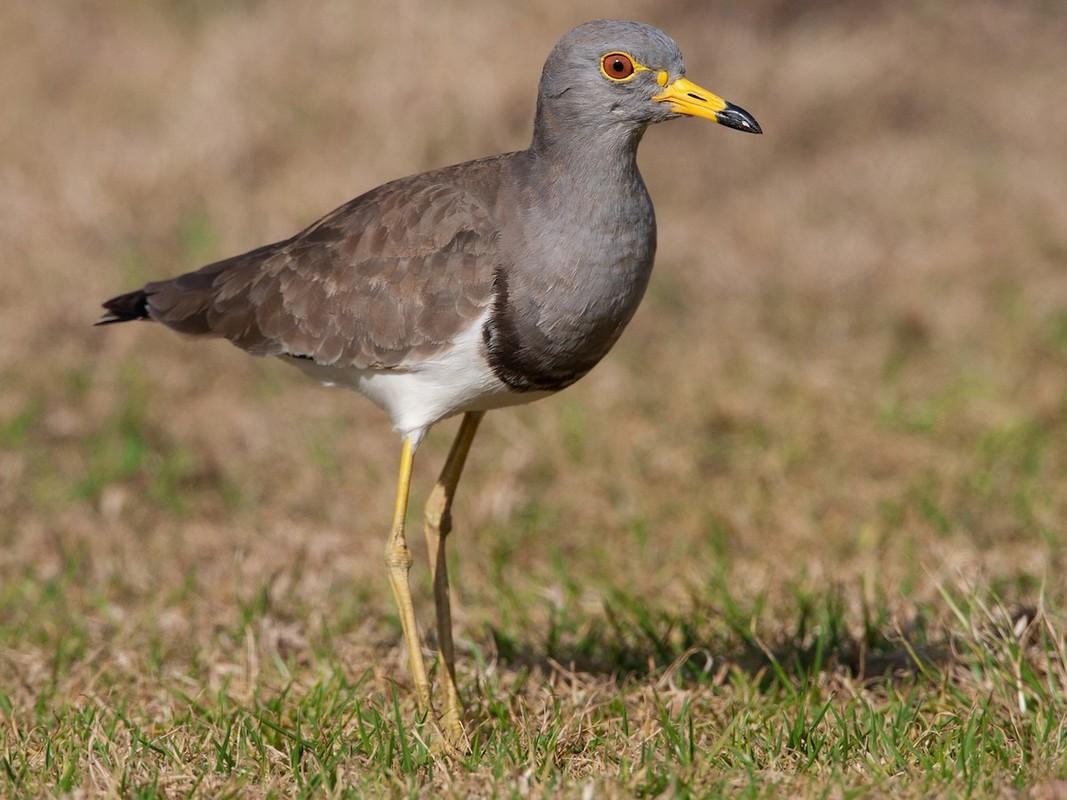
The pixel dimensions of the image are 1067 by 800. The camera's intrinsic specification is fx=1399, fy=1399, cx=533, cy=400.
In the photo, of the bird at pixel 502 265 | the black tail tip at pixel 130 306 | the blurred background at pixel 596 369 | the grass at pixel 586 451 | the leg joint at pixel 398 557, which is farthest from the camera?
the blurred background at pixel 596 369

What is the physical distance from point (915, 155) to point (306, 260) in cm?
786

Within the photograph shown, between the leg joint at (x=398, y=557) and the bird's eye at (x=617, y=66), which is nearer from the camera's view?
the bird's eye at (x=617, y=66)

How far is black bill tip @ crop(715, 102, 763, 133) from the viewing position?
4648 millimetres

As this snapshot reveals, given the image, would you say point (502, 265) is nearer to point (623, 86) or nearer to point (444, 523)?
point (623, 86)

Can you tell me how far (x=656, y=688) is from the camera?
4914 millimetres

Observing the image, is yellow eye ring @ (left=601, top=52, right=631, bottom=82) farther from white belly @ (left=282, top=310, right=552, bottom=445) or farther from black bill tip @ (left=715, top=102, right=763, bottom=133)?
white belly @ (left=282, top=310, right=552, bottom=445)

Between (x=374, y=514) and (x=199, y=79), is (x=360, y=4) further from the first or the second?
(x=374, y=514)

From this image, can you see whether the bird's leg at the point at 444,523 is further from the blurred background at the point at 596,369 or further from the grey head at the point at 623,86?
the grey head at the point at 623,86

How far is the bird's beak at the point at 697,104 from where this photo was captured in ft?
15.3

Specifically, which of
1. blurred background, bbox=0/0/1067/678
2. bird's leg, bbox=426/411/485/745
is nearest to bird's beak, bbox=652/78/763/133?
bird's leg, bbox=426/411/485/745

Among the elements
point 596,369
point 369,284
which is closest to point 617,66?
point 369,284

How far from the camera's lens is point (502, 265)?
185 inches

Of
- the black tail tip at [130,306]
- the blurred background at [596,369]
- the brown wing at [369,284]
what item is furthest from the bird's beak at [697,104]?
the black tail tip at [130,306]

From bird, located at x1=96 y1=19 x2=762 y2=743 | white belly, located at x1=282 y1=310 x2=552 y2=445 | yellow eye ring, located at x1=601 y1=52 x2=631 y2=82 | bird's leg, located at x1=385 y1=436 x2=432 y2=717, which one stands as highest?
yellow eye ring, located at x1=601 y1=52 x2=631 y2=82
